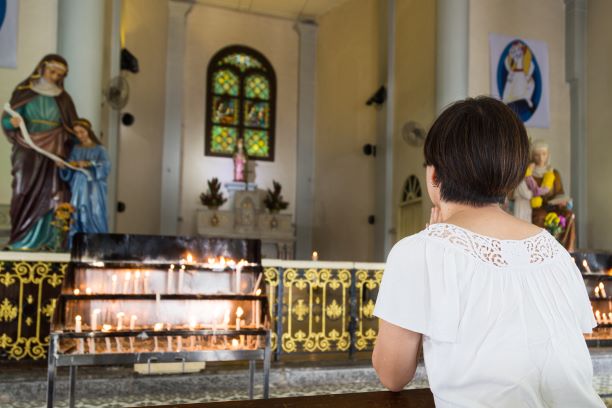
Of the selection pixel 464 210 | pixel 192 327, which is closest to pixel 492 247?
pixel 464 210

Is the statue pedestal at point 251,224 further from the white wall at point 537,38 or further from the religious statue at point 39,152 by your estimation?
the religious statue at point 39,152

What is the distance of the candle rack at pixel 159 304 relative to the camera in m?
3.44

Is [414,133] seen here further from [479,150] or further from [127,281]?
[479,150]

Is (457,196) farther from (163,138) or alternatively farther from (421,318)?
A: (163,138)

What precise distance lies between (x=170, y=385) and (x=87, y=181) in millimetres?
2430

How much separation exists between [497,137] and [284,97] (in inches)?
601

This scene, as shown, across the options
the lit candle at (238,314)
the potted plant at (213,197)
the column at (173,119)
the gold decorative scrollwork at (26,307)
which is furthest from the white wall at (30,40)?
the column at (173,119)

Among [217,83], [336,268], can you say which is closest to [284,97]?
[217,83]

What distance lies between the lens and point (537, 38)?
33.2 feet

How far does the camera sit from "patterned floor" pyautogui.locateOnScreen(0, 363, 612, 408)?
13.6ft

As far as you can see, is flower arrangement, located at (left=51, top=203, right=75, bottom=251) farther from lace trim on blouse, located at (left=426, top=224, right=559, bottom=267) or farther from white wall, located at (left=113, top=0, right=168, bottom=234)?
white wall, located at (left=113, top=0, right=168, bottom=234)

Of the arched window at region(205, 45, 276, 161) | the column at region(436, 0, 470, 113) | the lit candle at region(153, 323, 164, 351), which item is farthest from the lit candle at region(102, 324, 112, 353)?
the arched window at region(205, 45, 276, 161)

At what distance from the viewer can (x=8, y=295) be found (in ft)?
15.8

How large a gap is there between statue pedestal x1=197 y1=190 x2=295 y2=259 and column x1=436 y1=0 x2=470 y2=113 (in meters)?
5.83
